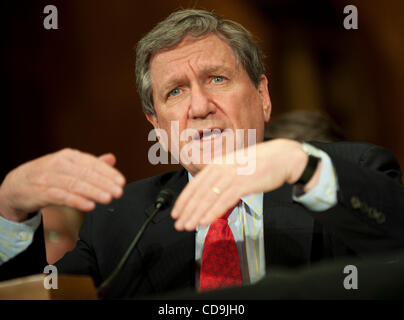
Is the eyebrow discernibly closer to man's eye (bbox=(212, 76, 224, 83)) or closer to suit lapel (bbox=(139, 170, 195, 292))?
man's eye (bbox=(212, 76, 224, 83))

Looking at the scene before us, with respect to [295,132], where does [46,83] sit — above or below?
above

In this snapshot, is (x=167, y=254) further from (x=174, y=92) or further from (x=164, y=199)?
(x=174, y=92)

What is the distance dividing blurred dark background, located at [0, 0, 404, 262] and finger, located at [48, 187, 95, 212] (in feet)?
3.54

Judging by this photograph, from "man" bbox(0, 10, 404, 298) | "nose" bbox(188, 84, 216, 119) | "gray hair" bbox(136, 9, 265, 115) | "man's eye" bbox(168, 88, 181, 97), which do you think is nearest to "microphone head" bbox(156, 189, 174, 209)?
"man" bbox(0, 10, 404, 298)

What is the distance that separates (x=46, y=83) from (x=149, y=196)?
47.4 inches

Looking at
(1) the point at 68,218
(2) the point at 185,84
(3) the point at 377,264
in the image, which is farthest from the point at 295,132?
(3) the point at 377,264

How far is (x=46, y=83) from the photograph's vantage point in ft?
7.94

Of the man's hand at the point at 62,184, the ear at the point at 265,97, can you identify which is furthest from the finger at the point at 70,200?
the ear at the point at 265,97

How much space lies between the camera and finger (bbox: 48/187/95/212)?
102 centimetres

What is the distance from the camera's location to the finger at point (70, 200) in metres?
1.02

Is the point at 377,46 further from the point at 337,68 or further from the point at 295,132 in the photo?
the point at 295,132

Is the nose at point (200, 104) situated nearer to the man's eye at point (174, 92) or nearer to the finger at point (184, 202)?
the man's eye at point (174, 92)

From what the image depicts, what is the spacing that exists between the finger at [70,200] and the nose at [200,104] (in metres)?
0.49
